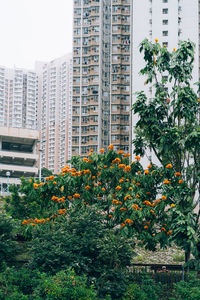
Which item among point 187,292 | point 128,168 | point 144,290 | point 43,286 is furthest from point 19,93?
point 187,292

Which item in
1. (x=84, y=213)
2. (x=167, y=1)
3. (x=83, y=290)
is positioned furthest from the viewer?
(x=167, y=1)

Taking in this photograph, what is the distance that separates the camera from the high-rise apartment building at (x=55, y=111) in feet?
433

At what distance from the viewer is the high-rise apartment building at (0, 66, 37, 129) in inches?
5753

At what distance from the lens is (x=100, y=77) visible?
261 ft

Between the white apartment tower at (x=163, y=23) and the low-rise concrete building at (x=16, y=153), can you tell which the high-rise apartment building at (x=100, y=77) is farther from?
the white apartment tower at (x=163, y=23)

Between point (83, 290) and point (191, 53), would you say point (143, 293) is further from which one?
point (191, 53)

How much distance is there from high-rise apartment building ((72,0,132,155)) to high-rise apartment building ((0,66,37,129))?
67.2 m

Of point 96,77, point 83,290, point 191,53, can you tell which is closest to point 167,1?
point 96,77

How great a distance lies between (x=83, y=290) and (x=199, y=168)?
823 centimetres

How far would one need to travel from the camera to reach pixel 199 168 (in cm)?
2039

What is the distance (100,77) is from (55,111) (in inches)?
2435

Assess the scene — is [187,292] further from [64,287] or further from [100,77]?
[100,77]

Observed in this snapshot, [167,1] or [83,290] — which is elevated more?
[167,1]

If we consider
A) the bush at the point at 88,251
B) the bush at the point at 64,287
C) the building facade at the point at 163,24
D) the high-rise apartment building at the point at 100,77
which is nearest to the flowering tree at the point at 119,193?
the bush at the point at 88,251
